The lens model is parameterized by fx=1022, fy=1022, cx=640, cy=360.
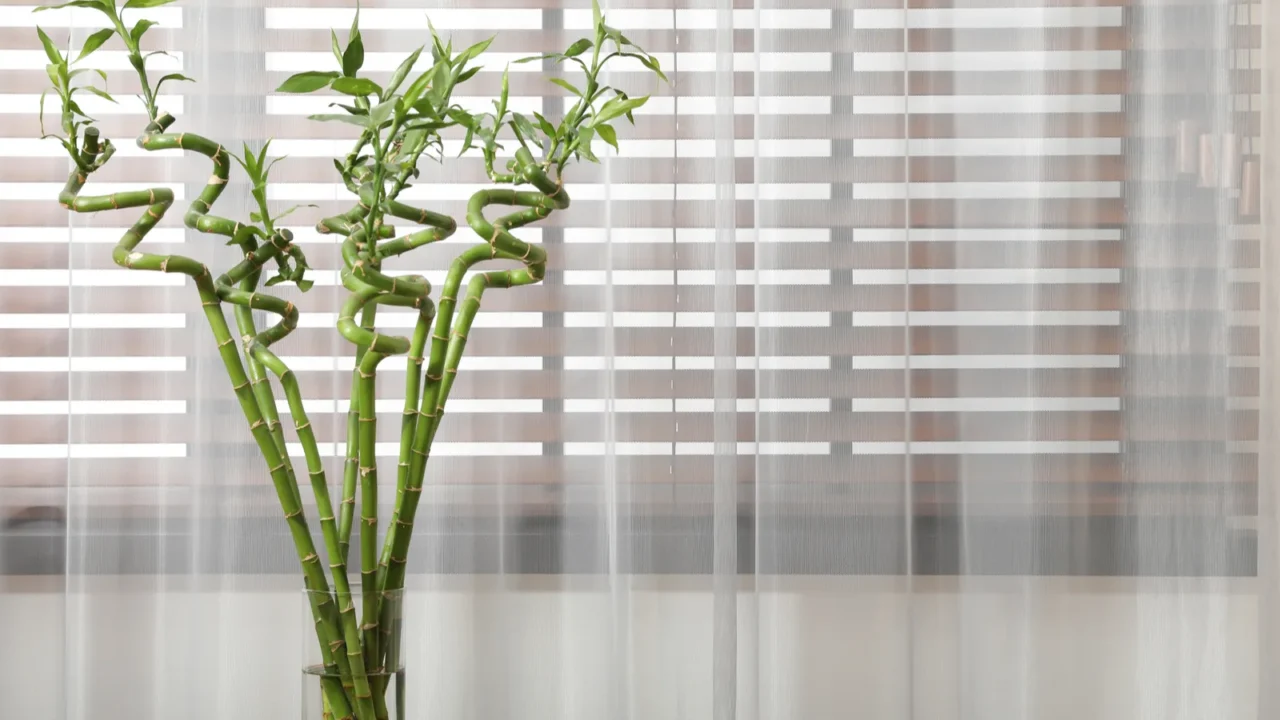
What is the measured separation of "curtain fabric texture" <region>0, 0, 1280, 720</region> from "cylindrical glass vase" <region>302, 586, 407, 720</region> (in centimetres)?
33

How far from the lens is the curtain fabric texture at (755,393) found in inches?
47.2

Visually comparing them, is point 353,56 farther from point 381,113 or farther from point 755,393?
point 755,393

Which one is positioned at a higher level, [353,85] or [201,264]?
[353,85]

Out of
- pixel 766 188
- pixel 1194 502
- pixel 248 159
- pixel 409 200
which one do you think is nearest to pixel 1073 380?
pixel 1194 502

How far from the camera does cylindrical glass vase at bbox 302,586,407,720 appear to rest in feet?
2.78

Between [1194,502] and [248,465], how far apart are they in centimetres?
112

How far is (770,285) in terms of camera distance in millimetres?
1215

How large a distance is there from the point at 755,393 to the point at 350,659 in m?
0.57

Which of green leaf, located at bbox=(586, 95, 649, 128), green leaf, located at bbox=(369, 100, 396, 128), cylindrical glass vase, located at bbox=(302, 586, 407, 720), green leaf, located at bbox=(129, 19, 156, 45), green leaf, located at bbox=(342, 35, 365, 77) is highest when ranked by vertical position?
green leaf, located at bbox=(129, 19, 156, 45)

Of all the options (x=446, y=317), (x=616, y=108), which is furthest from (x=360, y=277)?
(x=616, y=108)

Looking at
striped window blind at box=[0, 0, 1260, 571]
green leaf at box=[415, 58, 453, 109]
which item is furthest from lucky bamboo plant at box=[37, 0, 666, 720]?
striped window blind at box=[0, 0, 1260, 571]

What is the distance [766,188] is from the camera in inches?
47.7

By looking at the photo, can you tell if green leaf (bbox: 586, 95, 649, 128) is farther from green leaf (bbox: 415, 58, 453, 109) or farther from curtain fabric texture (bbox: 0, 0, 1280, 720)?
curtain fabric texture (bbox: 0, 0, 1280, 720)

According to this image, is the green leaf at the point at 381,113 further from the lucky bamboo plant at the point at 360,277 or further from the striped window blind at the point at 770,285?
the striped window blind at the point at 770,285
